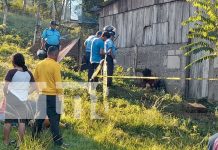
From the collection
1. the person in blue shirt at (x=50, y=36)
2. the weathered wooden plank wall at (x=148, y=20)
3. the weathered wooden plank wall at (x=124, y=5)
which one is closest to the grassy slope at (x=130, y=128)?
the person in blue shirt at (x=50, y=36)

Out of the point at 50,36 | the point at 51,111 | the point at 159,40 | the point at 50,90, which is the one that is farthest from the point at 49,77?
the point at 159,40

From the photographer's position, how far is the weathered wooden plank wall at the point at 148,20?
14.5 meters

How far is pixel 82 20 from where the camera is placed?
2817 cm

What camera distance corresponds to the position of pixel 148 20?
16.2 meters

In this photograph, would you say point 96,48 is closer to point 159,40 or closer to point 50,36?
point 50,36

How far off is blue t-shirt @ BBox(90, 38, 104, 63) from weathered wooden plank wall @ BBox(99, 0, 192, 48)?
4.29 metres

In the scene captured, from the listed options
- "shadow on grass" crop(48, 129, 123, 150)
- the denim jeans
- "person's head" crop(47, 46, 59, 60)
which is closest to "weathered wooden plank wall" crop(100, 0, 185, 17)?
"shadow on grass" crop(48, 129, 123, 150)

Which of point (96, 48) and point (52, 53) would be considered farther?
point (96, 48)

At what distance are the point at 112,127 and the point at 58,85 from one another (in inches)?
64.3

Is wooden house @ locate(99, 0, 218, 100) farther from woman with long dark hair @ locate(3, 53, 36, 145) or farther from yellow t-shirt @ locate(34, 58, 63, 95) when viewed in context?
woman with long dark hair @ locate(3, 53, 36, 145)

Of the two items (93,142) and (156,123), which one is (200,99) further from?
(93,142)

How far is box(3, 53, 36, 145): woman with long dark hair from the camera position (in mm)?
6449

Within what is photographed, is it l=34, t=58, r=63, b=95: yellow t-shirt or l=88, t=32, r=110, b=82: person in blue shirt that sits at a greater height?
l=88, t=32, r=110, b=82: person in blue shirt

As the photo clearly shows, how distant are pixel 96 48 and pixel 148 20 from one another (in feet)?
19.5
